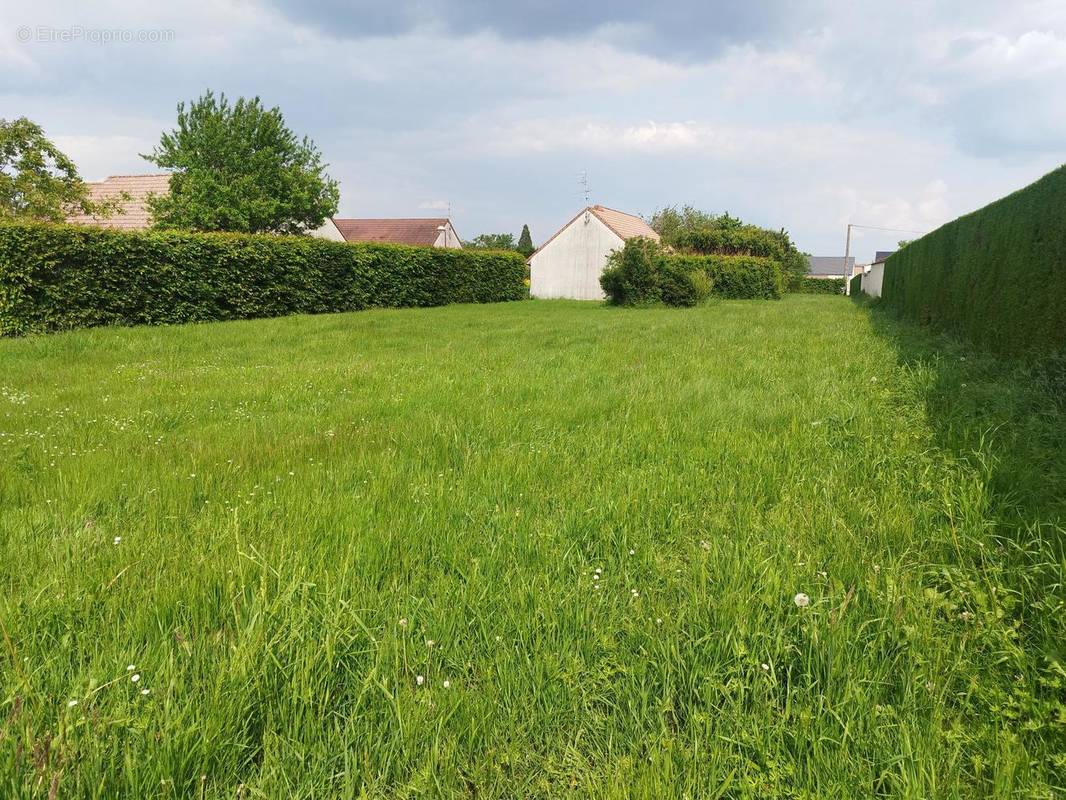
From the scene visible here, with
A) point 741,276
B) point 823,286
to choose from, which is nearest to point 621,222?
point 741,276

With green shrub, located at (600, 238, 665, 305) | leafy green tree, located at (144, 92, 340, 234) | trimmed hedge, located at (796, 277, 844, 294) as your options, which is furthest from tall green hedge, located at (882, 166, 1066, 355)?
trimmed hedge, located at (796, 277, 844, 294)

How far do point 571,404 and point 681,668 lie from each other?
356 cm

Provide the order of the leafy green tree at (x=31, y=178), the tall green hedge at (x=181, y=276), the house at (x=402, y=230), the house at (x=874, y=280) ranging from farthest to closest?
the house at (x=402, y=230), the house at (x=874, y=280), the leafy green tree at (x=31, y=178), the tall green hedge at (x=181, y=276)

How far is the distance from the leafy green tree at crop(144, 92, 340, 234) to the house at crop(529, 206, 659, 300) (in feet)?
51.7

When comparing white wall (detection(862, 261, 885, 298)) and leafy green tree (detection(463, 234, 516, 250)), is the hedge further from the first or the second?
Answer: leafy green tree (detection(463, 234, 516, 250))

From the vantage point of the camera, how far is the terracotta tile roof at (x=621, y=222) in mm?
35653

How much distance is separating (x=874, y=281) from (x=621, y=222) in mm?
16854

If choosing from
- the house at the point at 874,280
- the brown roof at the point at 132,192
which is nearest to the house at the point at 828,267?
the house at the point at 874,280

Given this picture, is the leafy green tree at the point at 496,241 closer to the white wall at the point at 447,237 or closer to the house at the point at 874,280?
the white wall at the point at 447,237

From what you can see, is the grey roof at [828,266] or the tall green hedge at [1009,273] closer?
the tall green hedge at [1009,273]

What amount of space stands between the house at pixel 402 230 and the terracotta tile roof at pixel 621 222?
1909 centimetres

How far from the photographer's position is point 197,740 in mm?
1333

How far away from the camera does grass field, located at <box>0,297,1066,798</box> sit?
1.34m

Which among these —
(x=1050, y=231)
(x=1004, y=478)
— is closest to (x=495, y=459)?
(x=1004, y=478)
